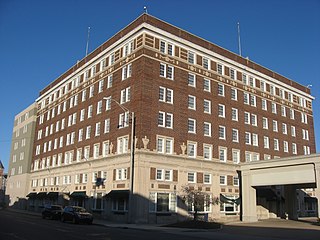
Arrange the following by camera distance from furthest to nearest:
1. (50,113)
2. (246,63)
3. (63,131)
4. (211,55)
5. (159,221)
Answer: (50,113) → (63,131) → (246,63) → (211,55) → (159,221)

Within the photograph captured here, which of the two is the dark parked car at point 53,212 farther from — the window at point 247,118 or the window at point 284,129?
the window at point 284,129

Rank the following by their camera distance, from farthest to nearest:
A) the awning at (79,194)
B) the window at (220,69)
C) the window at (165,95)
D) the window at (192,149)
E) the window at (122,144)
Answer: the window at (220,69)
the awning at (79,194)
the window at (192,149)
the window at (165,95)
the window at (122,144)

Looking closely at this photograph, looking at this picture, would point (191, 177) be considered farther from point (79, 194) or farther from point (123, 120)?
point (79, 194)

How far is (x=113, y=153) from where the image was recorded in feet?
148

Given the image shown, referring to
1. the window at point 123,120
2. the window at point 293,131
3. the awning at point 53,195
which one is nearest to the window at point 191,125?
the window at point 123,120

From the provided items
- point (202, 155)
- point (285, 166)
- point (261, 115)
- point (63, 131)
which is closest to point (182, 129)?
point (202, 155)

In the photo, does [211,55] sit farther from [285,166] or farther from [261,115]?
[285,166]

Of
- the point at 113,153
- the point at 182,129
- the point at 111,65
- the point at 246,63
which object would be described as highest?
the point at 246,63

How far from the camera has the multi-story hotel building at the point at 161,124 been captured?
42.0 m

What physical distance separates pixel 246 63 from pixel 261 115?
9.02 metres

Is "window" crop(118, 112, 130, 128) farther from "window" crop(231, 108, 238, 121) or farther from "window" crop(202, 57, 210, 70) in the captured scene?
"window" crop(231, 108, 238, 121)

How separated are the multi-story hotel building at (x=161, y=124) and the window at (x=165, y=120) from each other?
130mm

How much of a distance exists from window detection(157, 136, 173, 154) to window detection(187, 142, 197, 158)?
3.09 meters

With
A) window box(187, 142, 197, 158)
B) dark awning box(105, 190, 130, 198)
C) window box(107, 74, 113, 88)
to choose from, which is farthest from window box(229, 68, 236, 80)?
dark awning box(105, 190, 130, 198)
